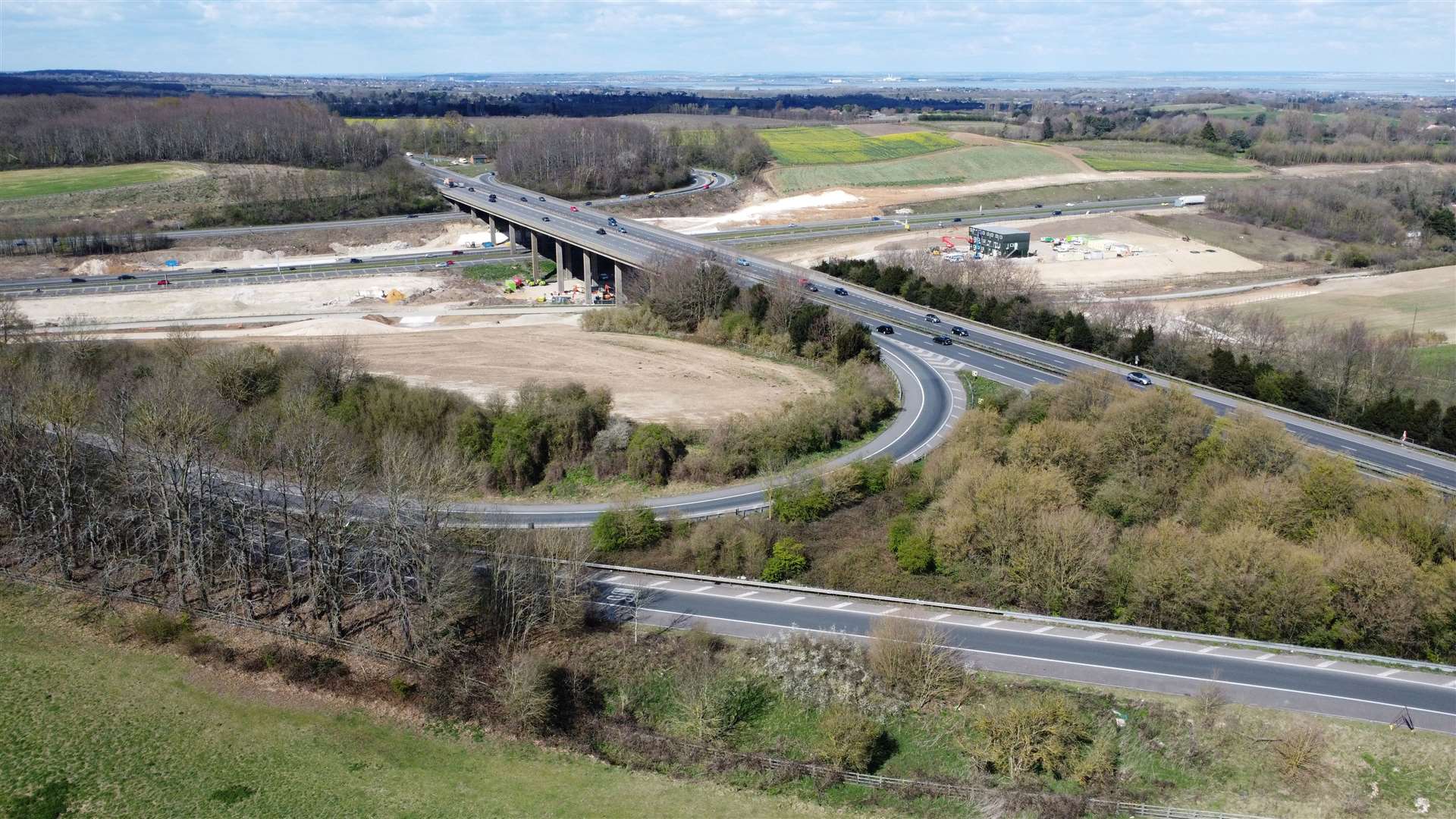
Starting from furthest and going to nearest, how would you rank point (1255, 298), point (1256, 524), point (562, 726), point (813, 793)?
1. point (1255, 298)
2. point (1256, 524)
3. point (562, 726)
4. point (813, 793)

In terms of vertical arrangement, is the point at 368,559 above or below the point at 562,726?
above

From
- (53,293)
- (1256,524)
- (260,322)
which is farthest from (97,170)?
(1256,524)

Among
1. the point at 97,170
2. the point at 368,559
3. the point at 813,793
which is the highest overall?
the point at 97,170

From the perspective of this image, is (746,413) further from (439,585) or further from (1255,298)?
(1255,298)

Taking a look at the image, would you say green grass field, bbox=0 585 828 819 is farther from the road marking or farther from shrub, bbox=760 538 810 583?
shrub, bbox=760 538 810 583

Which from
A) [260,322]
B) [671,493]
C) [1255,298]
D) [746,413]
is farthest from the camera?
[1255,298]

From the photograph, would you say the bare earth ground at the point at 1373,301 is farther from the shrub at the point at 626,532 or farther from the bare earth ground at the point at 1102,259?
the shrub at the point at 626,532

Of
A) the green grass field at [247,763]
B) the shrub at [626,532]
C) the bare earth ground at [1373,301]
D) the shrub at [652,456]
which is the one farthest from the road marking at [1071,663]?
the bare earth ground at [1373,301]

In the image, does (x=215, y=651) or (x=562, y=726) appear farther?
(x=215, y=651)
